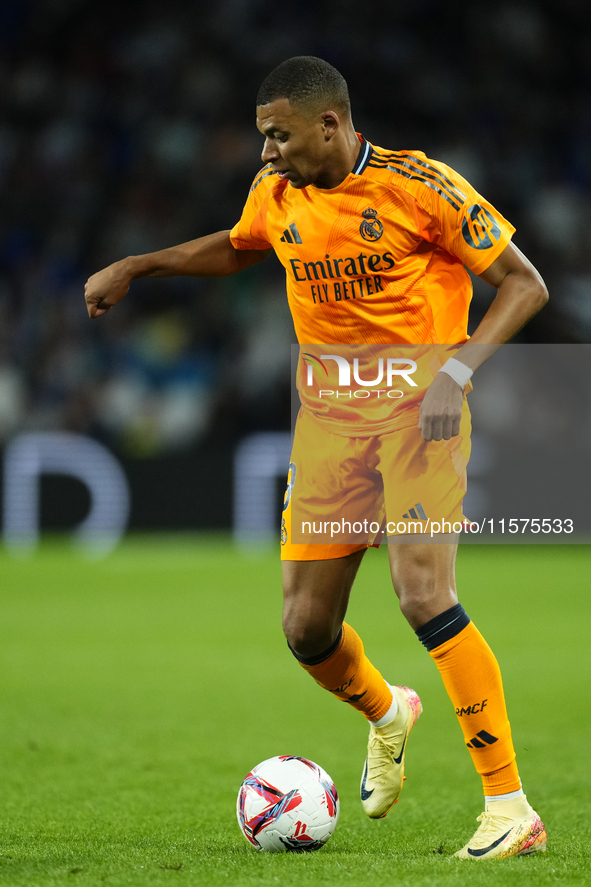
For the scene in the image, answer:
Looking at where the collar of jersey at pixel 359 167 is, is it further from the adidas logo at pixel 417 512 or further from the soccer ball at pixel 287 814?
the soccer ball at pixel 287 814

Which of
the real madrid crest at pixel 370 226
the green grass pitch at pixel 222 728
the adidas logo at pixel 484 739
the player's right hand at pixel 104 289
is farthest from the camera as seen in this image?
the player's right hand at pixel 104 289

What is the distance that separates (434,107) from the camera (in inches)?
568

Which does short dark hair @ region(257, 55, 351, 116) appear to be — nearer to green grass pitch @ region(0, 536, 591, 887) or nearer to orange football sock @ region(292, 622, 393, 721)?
orange football sock @ region(292, 622, 393, 721)

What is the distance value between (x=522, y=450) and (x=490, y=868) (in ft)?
26.5

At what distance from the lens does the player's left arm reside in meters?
2.94

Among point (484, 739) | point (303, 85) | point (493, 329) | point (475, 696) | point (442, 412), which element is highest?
point (303, 85)

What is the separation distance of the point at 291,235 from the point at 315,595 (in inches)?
40.8

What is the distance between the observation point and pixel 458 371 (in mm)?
2977

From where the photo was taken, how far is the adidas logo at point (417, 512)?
3.08m

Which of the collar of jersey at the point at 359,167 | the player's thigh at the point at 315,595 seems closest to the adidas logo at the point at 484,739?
the player's thigh at the point at 315,595

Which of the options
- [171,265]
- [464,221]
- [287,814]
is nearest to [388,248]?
[464,221]

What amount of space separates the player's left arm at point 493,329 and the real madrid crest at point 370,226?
305 millimetres

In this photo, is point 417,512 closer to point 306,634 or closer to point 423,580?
point 423,580

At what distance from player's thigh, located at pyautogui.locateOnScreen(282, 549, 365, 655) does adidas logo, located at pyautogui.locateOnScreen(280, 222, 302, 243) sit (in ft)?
2.99
